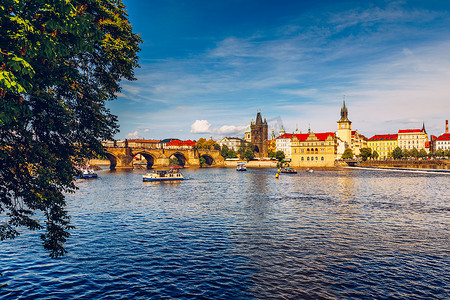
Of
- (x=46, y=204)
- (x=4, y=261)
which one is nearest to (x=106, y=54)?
(x=46, y=204)

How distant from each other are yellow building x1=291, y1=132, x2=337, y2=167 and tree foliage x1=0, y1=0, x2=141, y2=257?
521 ft

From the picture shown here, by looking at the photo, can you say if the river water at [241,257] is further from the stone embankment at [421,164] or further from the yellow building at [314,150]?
the yellow building at [314,150]

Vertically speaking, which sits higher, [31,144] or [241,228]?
[31,144]

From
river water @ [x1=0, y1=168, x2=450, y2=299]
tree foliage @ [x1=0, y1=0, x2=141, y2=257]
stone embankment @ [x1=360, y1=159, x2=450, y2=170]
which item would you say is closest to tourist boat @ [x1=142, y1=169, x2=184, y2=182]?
river water @ [x1=0, y1=168, x2=450, y2=299]

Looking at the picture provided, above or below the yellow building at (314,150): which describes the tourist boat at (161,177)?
below

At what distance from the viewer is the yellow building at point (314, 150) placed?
166625 millimetres

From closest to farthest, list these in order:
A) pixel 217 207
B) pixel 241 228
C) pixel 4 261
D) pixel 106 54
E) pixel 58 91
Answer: pixel 58 91 < pixel 106 54 < pixel 4 261 < pixel 241 228 < pixel 217 207

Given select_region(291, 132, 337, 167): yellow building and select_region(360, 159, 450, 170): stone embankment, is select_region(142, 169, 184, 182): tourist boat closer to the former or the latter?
select_region(291, 132, 337, 167): yellow building

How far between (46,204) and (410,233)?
84.7ft

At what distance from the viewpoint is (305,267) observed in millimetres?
18000

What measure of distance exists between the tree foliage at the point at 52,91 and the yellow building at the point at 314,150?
159 meters

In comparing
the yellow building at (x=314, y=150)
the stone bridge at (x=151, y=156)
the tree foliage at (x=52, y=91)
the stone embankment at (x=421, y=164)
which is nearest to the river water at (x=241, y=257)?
the tree foliage at (x=52, y=91)

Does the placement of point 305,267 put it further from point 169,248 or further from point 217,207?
point 217,207

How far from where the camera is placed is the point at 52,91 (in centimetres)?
1548
